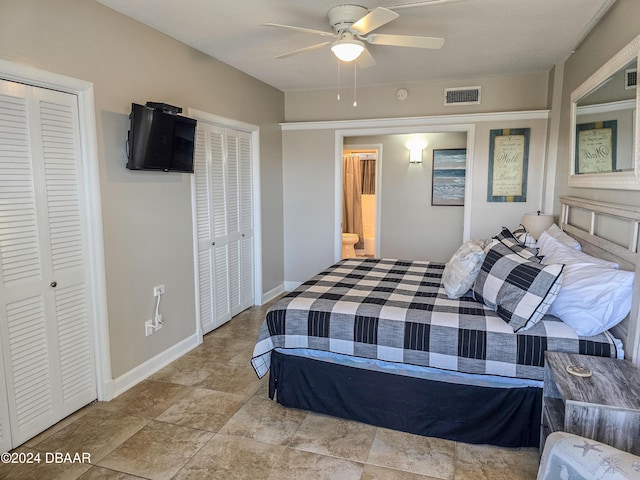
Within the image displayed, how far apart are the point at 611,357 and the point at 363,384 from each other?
1291mm

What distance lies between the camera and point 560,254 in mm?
2572

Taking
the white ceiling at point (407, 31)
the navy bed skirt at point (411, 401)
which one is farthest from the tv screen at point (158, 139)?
the navy bed skirt at point (411, 401)

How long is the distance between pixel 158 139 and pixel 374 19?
5.34 ft

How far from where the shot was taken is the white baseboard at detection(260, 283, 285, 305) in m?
4.86

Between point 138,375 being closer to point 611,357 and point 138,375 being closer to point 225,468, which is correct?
point 225,468

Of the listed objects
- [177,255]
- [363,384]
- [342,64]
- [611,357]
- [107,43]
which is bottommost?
[363,384]

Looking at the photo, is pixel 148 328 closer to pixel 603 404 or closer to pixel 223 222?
pixel 223 222

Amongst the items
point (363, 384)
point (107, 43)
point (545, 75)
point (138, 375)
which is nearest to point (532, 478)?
point (363, 384)

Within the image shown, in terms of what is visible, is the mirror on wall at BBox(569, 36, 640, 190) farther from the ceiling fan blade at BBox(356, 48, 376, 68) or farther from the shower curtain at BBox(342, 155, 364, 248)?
the shower curtain at BBox(342, 155, 364, 248)

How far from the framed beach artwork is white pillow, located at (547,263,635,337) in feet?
12.2

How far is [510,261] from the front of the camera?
239 cm

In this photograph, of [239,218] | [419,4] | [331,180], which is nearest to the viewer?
[419,4]

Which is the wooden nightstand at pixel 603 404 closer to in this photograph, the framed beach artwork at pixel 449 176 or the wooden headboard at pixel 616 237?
the wooden headboard at pixel 616 237

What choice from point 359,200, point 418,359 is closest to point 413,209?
point 359,200
